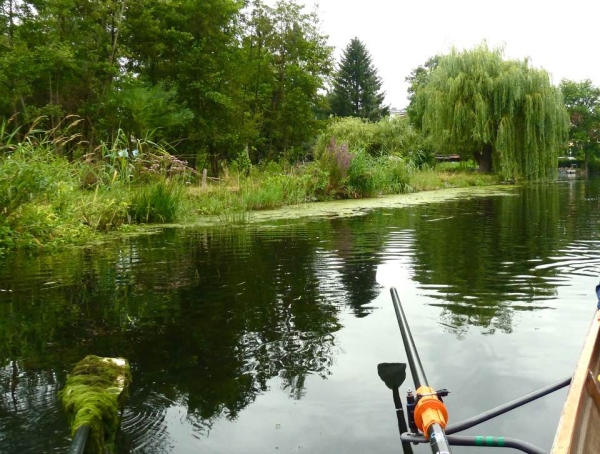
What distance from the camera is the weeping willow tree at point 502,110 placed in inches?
917

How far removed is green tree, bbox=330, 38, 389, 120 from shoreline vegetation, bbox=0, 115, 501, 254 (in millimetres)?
29206

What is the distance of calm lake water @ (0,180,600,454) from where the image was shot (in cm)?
272

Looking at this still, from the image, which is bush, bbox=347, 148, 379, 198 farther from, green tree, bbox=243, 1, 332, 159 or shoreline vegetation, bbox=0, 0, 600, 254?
green tree, bbox=243, 1, 332, 159

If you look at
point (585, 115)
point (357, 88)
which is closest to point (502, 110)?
point (357, 88)

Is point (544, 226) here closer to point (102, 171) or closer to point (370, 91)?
point (102, 171)

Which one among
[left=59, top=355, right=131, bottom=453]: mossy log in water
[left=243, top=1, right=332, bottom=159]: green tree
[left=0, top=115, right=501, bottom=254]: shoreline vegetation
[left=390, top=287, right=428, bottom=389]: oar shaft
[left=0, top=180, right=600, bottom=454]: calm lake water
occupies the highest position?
[left=243, top=1, right=332, bottom=159]: green tree

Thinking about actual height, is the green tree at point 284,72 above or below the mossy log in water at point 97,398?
above

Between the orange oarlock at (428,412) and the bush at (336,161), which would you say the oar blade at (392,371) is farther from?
the bush at (336,161)

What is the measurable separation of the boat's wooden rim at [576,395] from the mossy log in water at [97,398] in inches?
63.9

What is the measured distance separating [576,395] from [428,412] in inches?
21.0

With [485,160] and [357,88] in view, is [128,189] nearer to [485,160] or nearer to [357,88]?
[485,160]

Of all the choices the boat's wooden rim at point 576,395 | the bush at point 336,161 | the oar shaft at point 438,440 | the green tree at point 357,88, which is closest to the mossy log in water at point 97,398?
the oar shaft at point 438,440

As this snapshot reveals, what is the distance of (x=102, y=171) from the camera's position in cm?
1071

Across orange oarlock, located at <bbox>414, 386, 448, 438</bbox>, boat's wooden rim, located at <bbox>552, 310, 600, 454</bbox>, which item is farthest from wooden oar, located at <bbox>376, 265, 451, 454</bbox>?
boat's wooden rim, located at <bbox>552, 310, 600, 454</bbox>
